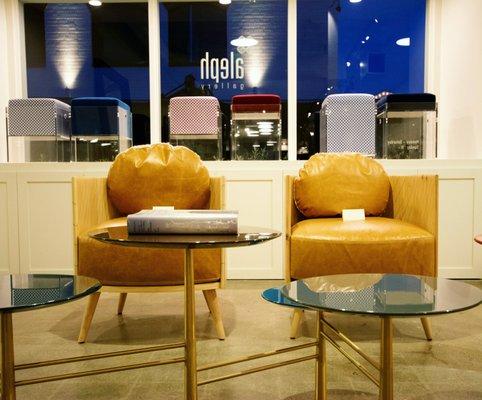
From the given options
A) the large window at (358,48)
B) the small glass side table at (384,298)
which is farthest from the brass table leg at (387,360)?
the large window at (358,48)

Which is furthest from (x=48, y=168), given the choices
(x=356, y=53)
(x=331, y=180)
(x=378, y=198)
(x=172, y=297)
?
(x=356, y=53)

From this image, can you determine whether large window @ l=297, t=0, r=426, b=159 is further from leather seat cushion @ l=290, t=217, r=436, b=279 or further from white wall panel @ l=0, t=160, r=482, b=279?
leather seat cushion @ l=290, t=217, r=436, b=279

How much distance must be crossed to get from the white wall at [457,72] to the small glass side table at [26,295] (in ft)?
10.2

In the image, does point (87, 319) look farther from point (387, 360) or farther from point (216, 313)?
point (387, 360)

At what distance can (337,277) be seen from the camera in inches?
51.1

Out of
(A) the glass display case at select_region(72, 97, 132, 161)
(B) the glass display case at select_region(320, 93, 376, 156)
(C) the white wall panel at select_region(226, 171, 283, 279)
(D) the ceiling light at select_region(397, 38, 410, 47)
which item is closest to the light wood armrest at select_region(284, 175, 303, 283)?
(C) the white wall panel at select_region(226, 171, 283, 279)

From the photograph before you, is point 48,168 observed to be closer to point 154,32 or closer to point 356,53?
point 154,32

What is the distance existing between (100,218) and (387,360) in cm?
158

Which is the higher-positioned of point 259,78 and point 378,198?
point 259,78

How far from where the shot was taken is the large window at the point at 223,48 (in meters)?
4.29

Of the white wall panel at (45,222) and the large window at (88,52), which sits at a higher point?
the large window at (88,52)

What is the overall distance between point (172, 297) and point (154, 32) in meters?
2.47

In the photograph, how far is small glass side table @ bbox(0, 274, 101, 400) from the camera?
3.26 ft

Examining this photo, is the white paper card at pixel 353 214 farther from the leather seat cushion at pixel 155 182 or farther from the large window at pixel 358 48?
the large window at pixel 358 48
